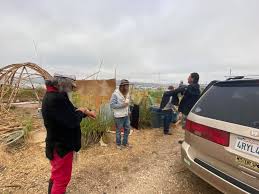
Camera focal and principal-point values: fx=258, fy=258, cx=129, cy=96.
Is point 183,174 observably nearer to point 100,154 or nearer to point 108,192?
point 108,192

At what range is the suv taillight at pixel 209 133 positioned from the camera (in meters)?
3.00

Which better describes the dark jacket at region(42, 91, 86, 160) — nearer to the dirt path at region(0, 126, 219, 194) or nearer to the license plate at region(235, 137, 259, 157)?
the dirt path at region(0, 126, 219, 194)

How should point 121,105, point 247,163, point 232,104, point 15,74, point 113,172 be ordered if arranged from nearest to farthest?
point 247,163 < point 232,104 < point 113,172 < point 121,105 < point 15,74

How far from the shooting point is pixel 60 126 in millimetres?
3252

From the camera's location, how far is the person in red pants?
3180mm

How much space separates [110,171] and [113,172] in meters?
0.07

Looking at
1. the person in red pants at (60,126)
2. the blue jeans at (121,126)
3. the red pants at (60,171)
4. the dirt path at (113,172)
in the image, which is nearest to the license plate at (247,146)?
the dirt path at (113,172)

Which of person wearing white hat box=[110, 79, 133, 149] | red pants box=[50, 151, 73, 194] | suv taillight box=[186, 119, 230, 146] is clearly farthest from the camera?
person wearing white hat box=[110, 79, 133, 149]

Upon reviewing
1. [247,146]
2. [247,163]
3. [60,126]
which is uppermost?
[60,126]

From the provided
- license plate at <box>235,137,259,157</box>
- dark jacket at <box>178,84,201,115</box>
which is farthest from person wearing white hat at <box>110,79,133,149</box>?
license plate at <box>235,137,259,157</box>

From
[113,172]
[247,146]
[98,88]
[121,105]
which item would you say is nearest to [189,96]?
[121,105]

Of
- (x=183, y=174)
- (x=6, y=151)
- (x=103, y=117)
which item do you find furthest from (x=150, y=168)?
(x=6, y=151)

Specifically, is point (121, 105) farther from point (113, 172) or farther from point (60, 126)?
point (60, 126)

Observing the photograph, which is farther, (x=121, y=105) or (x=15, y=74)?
(x=15, y=74)
